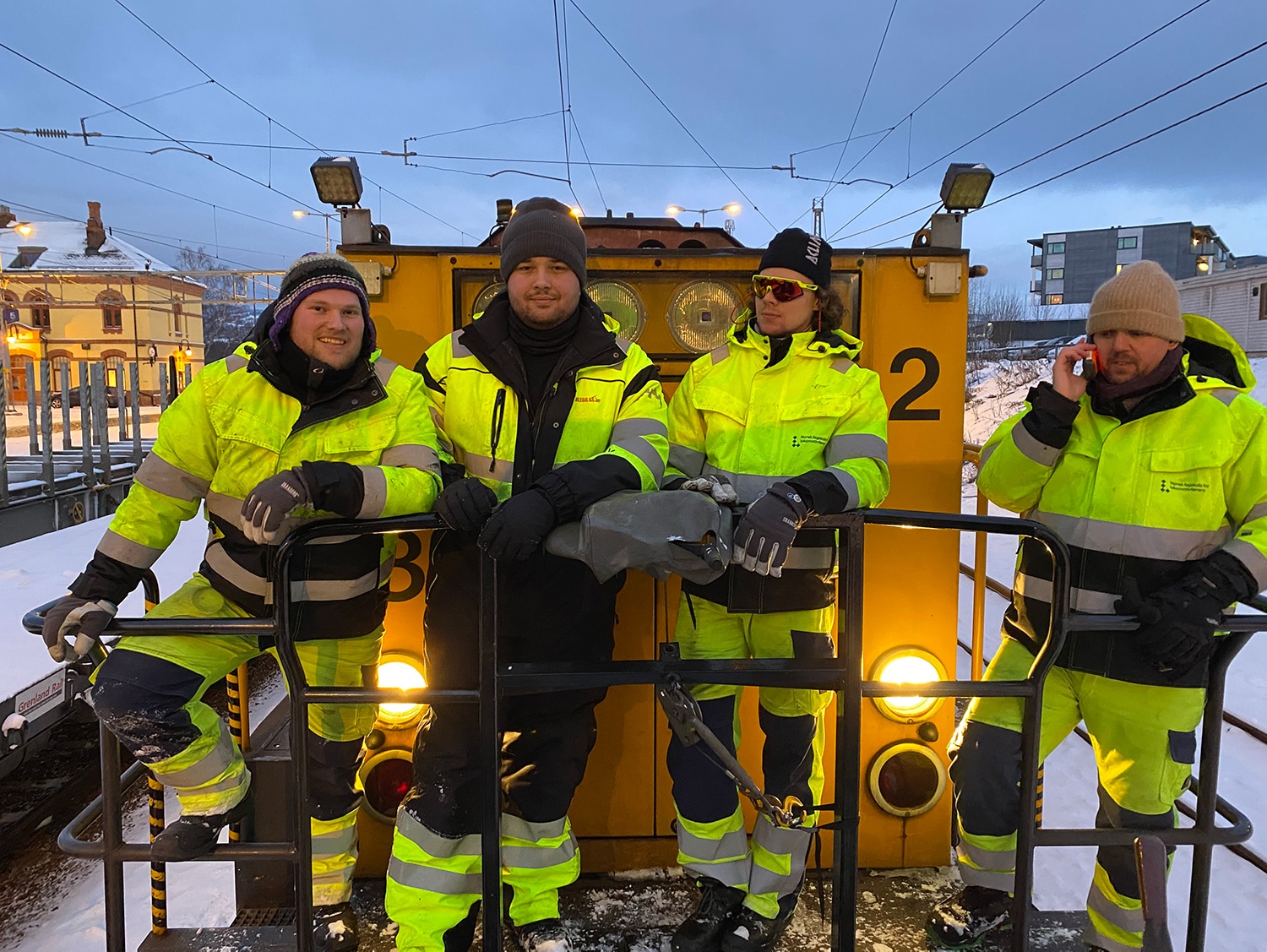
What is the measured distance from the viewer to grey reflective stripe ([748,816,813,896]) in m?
2.35

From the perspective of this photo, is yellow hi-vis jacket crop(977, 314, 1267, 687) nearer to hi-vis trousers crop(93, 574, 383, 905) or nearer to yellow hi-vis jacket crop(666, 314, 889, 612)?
yellow hi-vis jacket crop(666, 314, 889, 612)

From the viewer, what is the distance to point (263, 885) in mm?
2760

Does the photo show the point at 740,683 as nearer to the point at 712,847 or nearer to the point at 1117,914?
the point at 712,847

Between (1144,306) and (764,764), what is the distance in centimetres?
167

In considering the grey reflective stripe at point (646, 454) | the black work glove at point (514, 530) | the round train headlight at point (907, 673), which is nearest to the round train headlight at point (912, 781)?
the round train headlight at point (907, 673)

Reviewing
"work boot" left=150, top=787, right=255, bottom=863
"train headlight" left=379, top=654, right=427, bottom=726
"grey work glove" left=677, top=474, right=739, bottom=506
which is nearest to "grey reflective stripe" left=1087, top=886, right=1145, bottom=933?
"grey work glove" left=677, top=474, right=739, bottom=506

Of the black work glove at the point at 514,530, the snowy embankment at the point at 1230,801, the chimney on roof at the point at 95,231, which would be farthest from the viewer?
the chimney on roof at the point at 95,231

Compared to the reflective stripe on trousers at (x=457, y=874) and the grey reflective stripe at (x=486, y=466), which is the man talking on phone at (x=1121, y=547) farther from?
the grey reflective stripe at (x=486, y=466)

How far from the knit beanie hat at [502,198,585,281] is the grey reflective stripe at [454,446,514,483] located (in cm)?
52

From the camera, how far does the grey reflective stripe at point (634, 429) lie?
7.32 feet

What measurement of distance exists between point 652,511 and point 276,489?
2.88 feet

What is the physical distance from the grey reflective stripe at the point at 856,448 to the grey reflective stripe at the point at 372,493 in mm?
1217

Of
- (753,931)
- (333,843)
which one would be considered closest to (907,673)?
(753,931)

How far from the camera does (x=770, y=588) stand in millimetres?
2352
